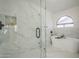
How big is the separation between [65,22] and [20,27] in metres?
0.88

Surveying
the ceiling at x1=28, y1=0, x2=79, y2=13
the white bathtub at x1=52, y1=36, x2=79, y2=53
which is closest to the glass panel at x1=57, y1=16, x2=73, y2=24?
the ceiling at x1=28, y1=0, x2=79, y2=13

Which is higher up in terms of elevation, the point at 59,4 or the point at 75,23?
the point at 59,4

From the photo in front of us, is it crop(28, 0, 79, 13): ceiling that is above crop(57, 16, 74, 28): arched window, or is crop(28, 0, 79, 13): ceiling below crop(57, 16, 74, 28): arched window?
above

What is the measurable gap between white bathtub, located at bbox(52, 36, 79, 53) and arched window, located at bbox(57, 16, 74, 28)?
0.25m

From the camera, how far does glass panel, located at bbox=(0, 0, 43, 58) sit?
6.75 feet

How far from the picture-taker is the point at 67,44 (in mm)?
1978

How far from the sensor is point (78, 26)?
1.98m

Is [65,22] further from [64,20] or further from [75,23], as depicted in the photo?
[75,23]

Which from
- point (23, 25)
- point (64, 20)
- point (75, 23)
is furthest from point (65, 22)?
point (23, 25)

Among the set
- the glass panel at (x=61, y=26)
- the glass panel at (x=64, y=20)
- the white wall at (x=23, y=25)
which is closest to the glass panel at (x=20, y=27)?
the white wall at (x=23, y=25)

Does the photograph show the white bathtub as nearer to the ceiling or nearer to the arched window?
the arched window

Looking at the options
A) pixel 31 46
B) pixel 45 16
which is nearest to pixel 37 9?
pixel 45 16

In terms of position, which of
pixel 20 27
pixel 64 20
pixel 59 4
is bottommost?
pixel 20 27

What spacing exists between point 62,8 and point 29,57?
1.09 m
